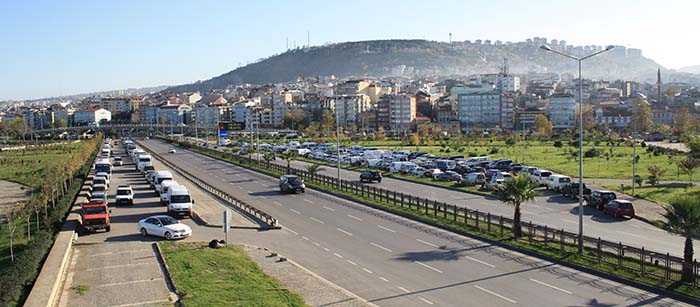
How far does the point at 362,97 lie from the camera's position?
198375mm

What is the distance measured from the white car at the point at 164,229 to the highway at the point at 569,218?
51.3 ft

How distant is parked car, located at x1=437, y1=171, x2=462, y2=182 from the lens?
49.0 metres

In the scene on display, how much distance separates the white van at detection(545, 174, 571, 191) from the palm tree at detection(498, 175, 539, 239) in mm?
16283

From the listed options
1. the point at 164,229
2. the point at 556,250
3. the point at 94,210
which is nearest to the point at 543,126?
the point at 556,250

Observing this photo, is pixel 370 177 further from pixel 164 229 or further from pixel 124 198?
pixel 164 229

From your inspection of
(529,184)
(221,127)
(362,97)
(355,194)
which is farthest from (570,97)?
(529,184)

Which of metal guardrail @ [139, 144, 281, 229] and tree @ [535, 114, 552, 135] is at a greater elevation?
tree @ [535, 114, 552, 135]

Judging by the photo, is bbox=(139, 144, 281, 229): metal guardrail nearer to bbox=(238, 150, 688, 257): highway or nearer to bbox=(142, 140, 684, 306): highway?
bbox=(142, 140, 684, 306): highway

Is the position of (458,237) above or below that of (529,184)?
below

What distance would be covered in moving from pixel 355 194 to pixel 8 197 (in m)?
32.1

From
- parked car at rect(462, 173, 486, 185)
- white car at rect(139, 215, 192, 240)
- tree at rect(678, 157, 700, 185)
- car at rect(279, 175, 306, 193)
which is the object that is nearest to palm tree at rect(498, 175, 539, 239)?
white car at rect(139, 215, 192, 240)

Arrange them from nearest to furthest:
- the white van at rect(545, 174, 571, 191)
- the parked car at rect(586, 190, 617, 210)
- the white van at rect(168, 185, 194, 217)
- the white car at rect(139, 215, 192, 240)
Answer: the white car at rect(139, 215, 192, 240), the white van at rect(168, 185, 194, 217), the parked car at rect(586, 190, 617, 210), the white van at rect(545, 174, 571, 191)

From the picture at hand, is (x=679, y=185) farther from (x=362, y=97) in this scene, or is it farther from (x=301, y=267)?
(x=362, y=97)

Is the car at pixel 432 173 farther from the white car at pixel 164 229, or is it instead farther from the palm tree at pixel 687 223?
the palm tree at pixel 687 223
